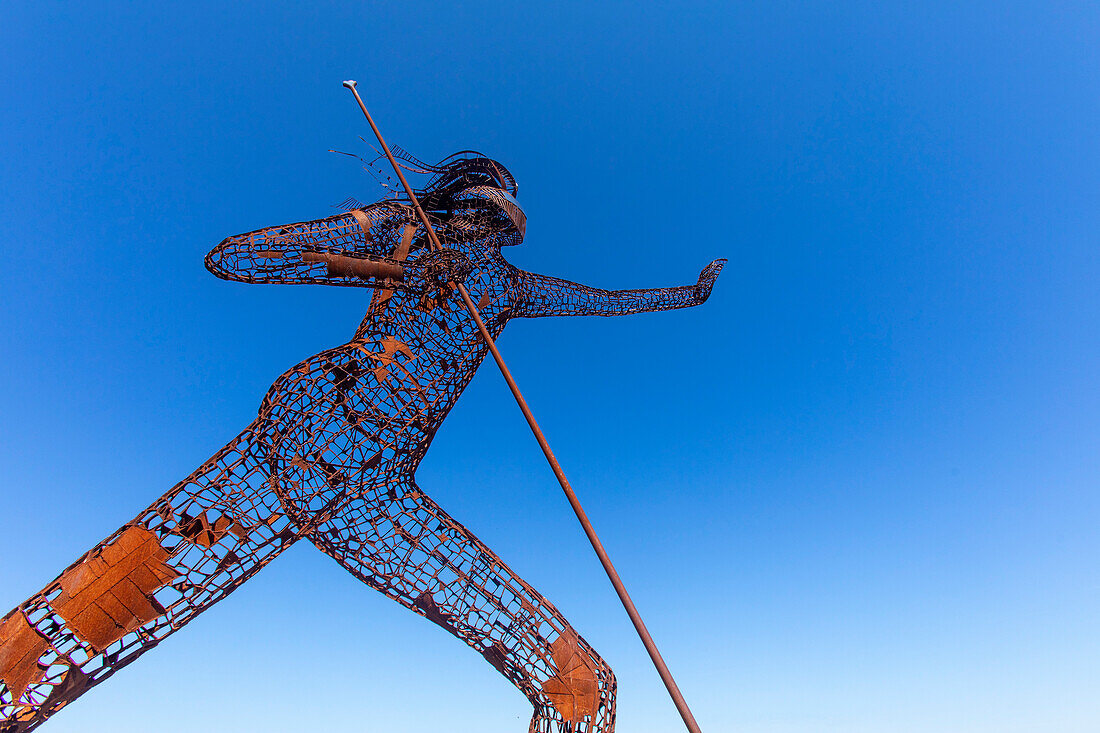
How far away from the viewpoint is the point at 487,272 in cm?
746

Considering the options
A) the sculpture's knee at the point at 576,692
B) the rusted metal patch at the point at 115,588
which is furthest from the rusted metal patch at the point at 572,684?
the rusted metal patch at the point at 115,588

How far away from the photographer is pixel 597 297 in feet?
29.3

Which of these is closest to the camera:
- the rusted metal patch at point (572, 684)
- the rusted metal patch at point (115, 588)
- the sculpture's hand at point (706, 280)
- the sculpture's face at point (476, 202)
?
the rusted metal patch at point (115, 588)

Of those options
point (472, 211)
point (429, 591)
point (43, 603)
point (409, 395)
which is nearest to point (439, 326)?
point (409, 395)

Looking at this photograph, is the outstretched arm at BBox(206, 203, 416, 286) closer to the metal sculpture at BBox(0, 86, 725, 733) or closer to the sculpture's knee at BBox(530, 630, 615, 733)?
the metal sculpture at BBox(0, 86, 725, 733)

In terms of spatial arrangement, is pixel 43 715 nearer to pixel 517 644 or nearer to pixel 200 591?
pixel 200 591

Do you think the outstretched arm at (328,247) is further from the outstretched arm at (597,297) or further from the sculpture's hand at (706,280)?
the sculpture's hand at (706,280)

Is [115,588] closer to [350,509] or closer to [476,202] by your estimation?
[350,509]

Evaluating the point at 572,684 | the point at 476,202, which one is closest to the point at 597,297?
the point at 476,202

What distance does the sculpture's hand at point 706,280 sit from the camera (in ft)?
33.8

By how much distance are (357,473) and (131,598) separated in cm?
237

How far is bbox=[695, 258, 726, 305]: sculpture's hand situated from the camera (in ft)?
33.8

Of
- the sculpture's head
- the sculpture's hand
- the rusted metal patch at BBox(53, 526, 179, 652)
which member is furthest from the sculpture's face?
the rusted metal patch at BBox(53, 526, 179, 652)

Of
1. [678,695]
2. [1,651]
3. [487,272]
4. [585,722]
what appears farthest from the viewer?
[487,272]
